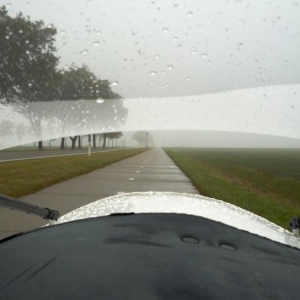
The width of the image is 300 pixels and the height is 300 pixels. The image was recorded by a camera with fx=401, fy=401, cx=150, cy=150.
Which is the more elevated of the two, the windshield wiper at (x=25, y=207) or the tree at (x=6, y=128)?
the tree at (x=6, y=128)

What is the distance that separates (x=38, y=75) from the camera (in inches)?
349

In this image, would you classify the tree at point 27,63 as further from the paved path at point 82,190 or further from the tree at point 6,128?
the paved path at point 82,190

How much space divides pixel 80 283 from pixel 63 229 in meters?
0.71

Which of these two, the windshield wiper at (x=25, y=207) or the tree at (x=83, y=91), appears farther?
the tree at (x=83, y=91)

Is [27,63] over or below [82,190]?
over

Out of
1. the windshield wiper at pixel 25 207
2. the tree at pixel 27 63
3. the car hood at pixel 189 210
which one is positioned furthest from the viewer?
Answer: the tree at pixel 27 63

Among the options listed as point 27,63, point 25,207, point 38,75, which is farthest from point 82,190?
point 25,207

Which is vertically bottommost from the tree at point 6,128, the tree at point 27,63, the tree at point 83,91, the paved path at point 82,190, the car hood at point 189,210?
the paved path at point 82,190

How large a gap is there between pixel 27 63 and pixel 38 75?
390 millimetres

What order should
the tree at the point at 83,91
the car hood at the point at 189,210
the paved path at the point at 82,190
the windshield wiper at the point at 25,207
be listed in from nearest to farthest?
the windshield wiper at the point at 25,207 < the car hood at the point at 189,210 < the tree at the point at 83,91 < the paved path at the point at 82,190

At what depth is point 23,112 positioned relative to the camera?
24.8 feet

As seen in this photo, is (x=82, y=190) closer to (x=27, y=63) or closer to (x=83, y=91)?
(x=27, y=63)

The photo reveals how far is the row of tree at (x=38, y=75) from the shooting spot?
20.2ft

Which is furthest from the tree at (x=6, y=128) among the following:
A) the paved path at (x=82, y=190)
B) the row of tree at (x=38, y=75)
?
the paved path at (x=82, y=190)
